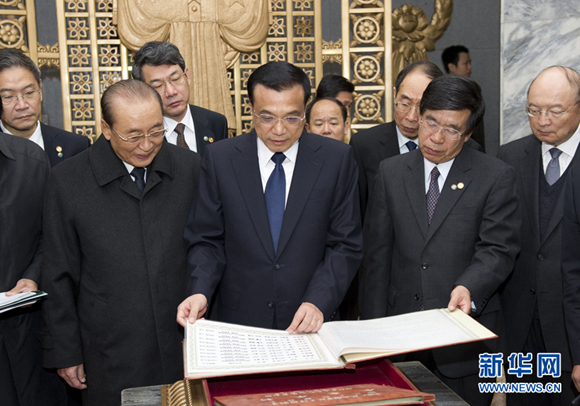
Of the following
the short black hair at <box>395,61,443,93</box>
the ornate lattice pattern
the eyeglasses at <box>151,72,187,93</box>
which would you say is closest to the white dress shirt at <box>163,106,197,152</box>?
the eyeglasses at <box>151,72,187,93</box>

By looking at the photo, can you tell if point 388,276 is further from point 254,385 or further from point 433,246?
point 254,385

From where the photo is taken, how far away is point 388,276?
243 cm

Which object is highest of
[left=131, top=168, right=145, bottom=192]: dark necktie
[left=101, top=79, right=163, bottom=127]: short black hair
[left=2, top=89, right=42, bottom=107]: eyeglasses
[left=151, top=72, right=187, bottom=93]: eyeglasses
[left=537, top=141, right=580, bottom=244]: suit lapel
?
[left=151, top=72, right=187, bottom=93]: eyeglasses

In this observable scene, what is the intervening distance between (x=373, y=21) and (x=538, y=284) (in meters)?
3.57

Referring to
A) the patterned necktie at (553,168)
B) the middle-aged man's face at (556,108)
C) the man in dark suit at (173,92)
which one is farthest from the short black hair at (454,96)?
the man in dark suit at (173,92)

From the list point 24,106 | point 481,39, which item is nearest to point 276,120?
point 24,106

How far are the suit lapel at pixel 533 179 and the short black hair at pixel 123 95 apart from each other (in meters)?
1.68

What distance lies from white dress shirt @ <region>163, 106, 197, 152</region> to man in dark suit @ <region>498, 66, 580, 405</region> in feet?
5.75

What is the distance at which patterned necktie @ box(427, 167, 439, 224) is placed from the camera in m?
2.35

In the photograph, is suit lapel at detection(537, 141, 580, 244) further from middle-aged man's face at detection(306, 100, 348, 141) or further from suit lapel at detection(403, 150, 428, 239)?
middle-aged man's face at detection(306, 100, 348, 141)

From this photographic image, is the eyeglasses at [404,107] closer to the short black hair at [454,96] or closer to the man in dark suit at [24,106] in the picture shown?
the short black hair at [454,96]

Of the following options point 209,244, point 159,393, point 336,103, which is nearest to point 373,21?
point 336,103

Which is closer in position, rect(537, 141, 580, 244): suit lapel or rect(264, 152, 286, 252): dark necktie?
rect(264, 152, 286, 252): dark necktie

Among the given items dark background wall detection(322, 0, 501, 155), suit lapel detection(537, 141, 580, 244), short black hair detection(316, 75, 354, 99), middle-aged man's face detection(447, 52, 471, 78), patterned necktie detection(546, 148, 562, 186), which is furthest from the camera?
dark background wall detection(322, 0, 501, 155)
